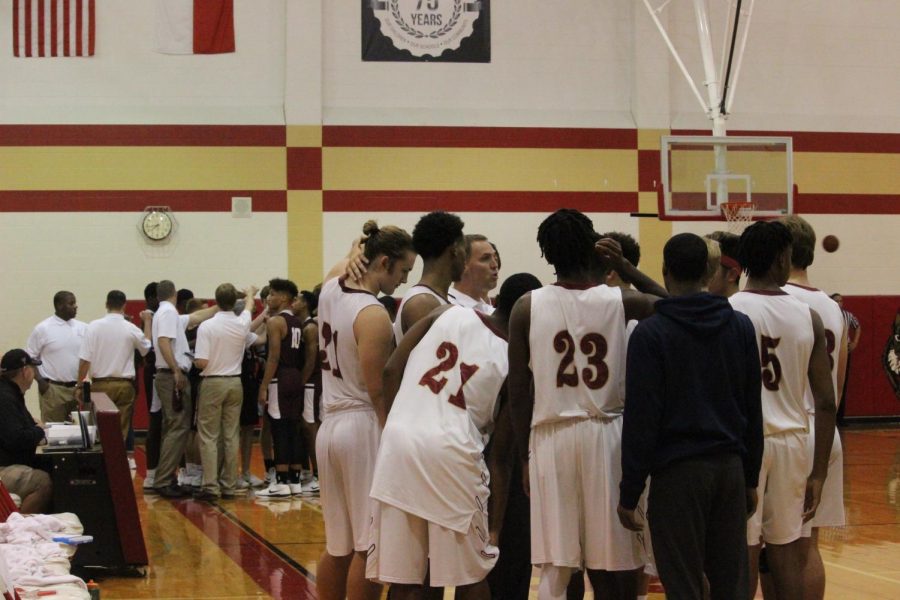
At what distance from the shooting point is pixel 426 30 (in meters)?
15.4

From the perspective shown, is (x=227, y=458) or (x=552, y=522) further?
(x=227, y=458)

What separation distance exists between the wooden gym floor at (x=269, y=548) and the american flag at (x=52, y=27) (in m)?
6.64

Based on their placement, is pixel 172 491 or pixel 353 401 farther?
pixel 172 491

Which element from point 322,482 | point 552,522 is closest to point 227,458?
point 322,482

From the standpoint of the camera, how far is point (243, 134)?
15.1m

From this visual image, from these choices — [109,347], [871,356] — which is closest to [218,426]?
[109,347]

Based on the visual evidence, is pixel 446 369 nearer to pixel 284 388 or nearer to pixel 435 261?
pixel 435 261

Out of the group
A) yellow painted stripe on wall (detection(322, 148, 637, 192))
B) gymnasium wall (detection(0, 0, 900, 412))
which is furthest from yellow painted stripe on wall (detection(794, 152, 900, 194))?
yellow painted stripe on wall (detection(322, 148, 637, 192))

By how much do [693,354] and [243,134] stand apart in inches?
477

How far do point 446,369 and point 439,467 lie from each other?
0.35 meters

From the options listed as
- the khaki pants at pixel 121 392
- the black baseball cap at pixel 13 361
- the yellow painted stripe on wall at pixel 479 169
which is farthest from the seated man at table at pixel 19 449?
the yellow painted stripe on wall at pixel 479 169

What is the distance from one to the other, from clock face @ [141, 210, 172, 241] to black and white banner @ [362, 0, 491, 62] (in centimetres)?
350

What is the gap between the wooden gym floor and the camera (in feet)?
21.0

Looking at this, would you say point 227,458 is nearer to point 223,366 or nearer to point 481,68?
point 223,366
